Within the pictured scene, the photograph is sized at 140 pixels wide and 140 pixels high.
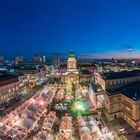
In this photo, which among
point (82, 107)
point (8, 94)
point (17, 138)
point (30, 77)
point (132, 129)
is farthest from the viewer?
point (30, 77)

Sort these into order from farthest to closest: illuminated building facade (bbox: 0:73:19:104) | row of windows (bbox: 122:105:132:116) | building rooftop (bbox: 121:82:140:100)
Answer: illuminated building facade (bbox: 0:73:19:104) < row of windows (bbox: 122:105:132:116) < building rooftop (bbox: 121:82:140:100)

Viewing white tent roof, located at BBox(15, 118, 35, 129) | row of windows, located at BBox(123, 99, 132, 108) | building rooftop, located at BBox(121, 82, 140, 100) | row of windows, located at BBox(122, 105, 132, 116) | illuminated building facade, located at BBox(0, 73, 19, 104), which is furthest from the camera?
illuminated building facade, located at BBox(0, 73, 19, 104)

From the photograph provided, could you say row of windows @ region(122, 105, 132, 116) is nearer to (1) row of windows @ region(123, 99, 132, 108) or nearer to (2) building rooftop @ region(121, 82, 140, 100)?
(1) row of windows @ region(123, 99, 132, 108)

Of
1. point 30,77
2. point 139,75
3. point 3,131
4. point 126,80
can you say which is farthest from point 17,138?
point 30,77

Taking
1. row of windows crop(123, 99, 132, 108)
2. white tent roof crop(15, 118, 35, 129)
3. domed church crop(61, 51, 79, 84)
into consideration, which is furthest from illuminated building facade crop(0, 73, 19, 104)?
row of windows crop(123, 99, 132, 108)

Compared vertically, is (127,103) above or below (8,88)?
below

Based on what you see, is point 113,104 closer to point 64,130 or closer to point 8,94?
point 64,130

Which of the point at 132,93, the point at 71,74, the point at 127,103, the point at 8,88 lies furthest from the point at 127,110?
the point at 71,74

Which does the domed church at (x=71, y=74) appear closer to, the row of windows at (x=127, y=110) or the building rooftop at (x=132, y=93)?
the building rooftop at (x=132, y=93)

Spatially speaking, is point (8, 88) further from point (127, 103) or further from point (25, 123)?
point (127, 103)

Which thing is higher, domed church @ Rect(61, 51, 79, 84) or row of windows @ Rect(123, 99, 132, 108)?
domed church @ Rect(61, 51, 79, 84)

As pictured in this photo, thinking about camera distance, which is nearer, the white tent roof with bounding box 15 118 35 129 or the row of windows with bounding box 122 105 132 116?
the white tent roof with bounding box 15 118 35 129
